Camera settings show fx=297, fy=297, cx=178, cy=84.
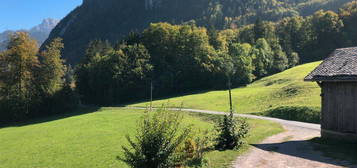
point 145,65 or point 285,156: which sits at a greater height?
point 145,65

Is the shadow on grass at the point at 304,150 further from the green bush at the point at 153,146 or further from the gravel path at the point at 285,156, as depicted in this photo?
the green bush at the point at 153,146

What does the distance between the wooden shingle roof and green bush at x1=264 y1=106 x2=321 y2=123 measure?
46.8ft

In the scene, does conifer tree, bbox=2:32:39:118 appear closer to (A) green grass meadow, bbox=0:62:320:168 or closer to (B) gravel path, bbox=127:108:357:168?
(A) green grass meadow, bbox=0:62:320:168

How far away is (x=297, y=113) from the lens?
37188mm

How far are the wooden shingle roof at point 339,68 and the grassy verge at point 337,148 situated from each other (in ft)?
13.7

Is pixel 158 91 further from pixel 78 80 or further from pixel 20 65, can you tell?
pixel 20 65

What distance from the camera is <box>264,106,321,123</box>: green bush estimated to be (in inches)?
1358

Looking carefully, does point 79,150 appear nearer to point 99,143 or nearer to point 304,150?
point 99,143

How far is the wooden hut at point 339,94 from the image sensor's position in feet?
61.9

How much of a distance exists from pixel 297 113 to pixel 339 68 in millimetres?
18746

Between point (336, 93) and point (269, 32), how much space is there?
322ft

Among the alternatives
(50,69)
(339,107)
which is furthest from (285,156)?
(50,69)

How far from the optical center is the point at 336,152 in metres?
17.3

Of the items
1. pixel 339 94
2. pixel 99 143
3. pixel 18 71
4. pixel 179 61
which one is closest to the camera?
pixel 339 94
